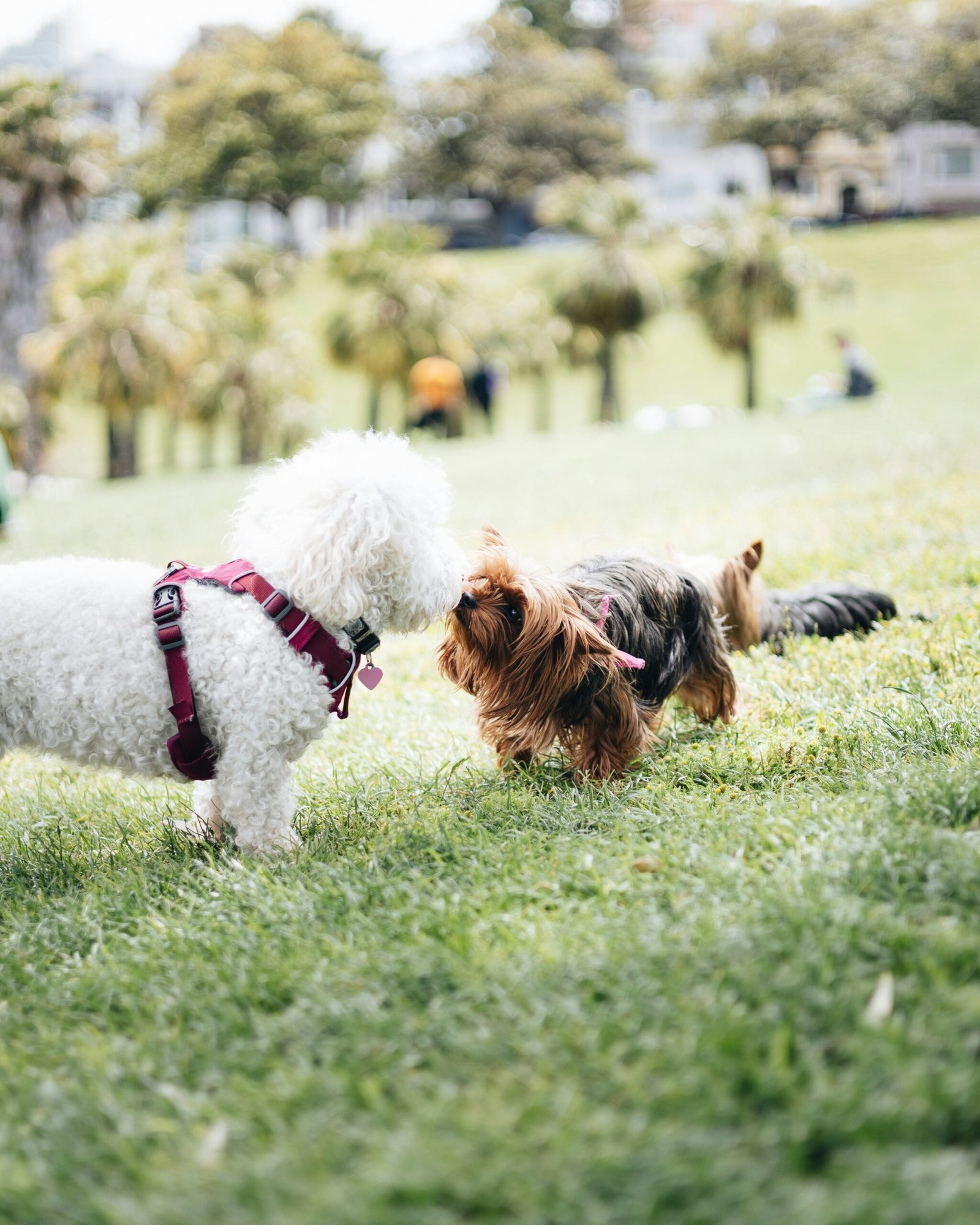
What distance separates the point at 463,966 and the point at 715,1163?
0.88m

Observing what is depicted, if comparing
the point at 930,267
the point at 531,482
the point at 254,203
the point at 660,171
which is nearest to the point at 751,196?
the point at 930,267

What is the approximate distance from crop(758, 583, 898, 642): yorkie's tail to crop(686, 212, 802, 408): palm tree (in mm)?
29912

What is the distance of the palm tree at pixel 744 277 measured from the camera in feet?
109

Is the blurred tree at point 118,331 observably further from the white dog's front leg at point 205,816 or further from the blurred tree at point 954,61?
the blurred tree at point 954,61

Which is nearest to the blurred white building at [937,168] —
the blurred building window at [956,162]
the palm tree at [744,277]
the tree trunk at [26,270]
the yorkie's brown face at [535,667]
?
the blurred building window at [956,162]

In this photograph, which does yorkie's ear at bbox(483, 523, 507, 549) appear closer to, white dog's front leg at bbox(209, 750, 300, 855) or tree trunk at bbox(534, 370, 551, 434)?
white dog's front leg at bbox(209, 750, 300, 855)

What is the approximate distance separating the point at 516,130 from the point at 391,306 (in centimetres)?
3714

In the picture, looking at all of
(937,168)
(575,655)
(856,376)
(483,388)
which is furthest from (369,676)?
(937,168)

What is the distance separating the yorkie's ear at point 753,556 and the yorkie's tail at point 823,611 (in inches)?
18.5

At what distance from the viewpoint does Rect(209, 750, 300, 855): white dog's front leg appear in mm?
3588

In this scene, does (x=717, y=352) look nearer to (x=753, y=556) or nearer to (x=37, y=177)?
(x=37, y=177)

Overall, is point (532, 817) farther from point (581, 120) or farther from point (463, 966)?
point (581, 120)

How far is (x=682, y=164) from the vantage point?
74875 millimetres

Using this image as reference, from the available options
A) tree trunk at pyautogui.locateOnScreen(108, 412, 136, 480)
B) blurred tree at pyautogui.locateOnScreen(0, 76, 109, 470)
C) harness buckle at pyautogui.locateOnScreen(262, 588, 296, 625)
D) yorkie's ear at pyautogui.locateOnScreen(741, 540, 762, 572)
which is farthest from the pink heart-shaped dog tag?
blurred tree at pyautogui.locateOnScreen(0, 76, 109, 470)
